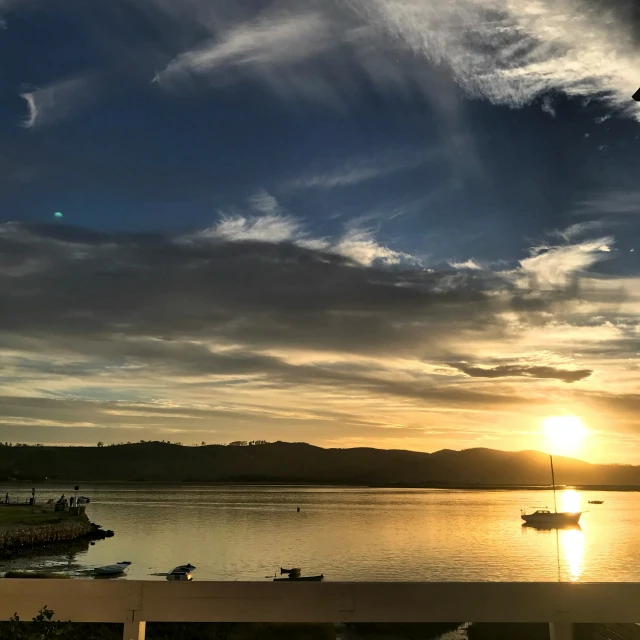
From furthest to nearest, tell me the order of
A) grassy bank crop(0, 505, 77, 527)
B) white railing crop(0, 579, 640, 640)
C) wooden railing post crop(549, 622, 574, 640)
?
grassy bank crop(0, 505, 77, 527)
wooden railing post crop(549, 622, 574, 640)
white railing crop(0, 579, 640, 640)

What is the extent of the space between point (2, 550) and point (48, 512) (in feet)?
120

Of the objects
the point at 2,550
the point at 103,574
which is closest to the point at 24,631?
the point at 103,574

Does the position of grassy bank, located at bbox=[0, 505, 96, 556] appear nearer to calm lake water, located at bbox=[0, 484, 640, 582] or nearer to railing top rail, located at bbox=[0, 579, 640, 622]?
calm lake water, located at bbox=[0, 484, 640, 582]

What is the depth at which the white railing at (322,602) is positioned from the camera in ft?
12.5

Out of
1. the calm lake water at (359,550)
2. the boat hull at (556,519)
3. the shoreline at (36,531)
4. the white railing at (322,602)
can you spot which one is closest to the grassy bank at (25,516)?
the shoreline at (36,531)

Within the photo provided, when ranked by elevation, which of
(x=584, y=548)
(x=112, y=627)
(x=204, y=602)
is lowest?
(x=584, y=548)

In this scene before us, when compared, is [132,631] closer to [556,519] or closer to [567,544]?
[567,544]

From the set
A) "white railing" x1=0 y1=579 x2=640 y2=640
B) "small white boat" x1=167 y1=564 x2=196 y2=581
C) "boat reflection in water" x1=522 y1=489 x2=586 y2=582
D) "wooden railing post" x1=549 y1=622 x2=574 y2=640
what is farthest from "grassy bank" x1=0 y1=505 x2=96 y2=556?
"wooden railing post" x1=549 y1=622 x2=574 y2=640

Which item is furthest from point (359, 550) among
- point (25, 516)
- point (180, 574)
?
point (25, 516)

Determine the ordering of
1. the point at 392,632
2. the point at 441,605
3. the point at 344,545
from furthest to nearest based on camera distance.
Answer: the point at 344,545 < the point at 392,632 < the point at 441,605

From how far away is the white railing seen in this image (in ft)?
12.5

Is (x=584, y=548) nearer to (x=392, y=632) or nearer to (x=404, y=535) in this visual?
(x=404, y=535)

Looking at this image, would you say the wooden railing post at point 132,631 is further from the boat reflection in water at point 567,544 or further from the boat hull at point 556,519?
the boat hull at point 556,519

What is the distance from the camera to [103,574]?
4906 centimetres
